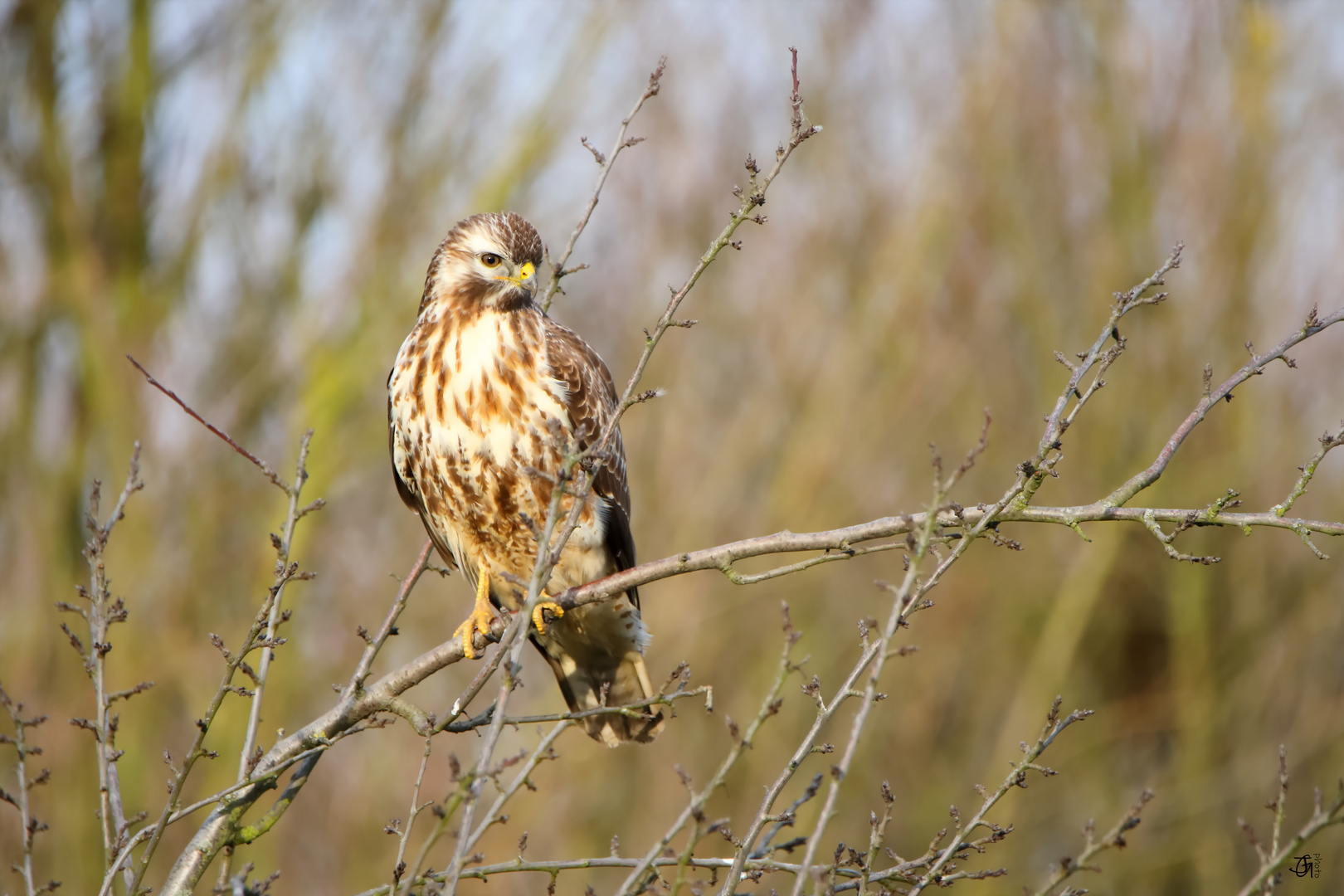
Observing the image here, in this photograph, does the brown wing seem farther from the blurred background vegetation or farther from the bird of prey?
the blurred background vegetation

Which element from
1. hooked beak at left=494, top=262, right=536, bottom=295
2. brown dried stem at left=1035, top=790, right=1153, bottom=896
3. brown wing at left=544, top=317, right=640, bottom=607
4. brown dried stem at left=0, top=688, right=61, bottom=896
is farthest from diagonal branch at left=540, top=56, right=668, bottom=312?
brown dried stem at left=1035, top=790, right=1153, bottom=896

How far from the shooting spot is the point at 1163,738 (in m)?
9.42

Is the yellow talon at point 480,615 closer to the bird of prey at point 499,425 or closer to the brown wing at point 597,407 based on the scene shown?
the bird of prey at point 499,425

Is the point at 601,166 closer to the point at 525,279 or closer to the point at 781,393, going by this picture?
the point at 525,279

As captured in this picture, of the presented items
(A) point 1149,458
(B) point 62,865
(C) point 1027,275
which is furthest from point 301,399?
(A) point 1149,458

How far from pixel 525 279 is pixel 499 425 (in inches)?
21.3

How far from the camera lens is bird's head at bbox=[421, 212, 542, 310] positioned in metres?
4.05

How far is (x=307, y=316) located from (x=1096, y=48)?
576 centimetres

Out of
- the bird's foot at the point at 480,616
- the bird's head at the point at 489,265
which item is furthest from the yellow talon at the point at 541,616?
the bird's head at the point at 489,265

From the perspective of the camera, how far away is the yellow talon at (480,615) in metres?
3.67

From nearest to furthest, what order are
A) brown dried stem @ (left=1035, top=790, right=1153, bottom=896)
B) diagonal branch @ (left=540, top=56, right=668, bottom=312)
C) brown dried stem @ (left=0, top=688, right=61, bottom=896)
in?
brown dried stem @ (left=1035, top=790, right=1153, bottom=896)
brown dried stem @ (left=0, top=688, right=61, bottom=896)
diagonal branch @ (left=540, top=56, right=668, bottom=312)

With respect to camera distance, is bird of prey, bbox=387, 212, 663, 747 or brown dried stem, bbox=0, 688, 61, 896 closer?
brown dried stem, bbox=0, 688, 61, 896

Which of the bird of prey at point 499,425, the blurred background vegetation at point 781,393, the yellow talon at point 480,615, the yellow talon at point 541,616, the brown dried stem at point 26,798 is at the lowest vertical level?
the brown dried stem at point 26,798

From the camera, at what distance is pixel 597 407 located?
4004mm
